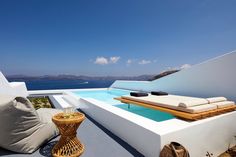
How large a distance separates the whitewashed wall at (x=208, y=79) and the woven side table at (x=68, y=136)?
363 centimetres

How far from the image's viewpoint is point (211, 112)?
248 cm

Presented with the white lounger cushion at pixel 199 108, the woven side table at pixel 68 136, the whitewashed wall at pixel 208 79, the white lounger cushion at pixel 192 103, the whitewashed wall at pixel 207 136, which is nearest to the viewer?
the woven side table at pixel 68 136

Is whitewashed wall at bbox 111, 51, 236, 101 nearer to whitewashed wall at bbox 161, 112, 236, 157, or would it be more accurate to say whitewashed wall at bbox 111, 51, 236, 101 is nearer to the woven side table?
whitewashed wall at bbox 161, 112, 236, 157

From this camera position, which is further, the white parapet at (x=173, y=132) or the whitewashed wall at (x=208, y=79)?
the whitewashed wall at (x=208, y=79)

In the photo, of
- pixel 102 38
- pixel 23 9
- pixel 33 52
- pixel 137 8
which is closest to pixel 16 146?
pixel 137 8

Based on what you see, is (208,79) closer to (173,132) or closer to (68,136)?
(173,132)

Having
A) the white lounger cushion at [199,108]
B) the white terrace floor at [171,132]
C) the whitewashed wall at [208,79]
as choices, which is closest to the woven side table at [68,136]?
the white terrace floor at [171,132]

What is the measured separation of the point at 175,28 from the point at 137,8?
2.95 meters

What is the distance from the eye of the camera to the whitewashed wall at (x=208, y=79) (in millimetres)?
3535

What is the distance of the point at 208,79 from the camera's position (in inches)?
161

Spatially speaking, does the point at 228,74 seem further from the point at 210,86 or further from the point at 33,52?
the point at 33,52

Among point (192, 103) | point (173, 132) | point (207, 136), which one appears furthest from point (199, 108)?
point (173, 132)

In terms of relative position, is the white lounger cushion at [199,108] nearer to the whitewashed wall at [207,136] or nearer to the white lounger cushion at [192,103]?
the white lounger cushion at [192,103]

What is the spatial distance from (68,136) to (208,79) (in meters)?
3.98
